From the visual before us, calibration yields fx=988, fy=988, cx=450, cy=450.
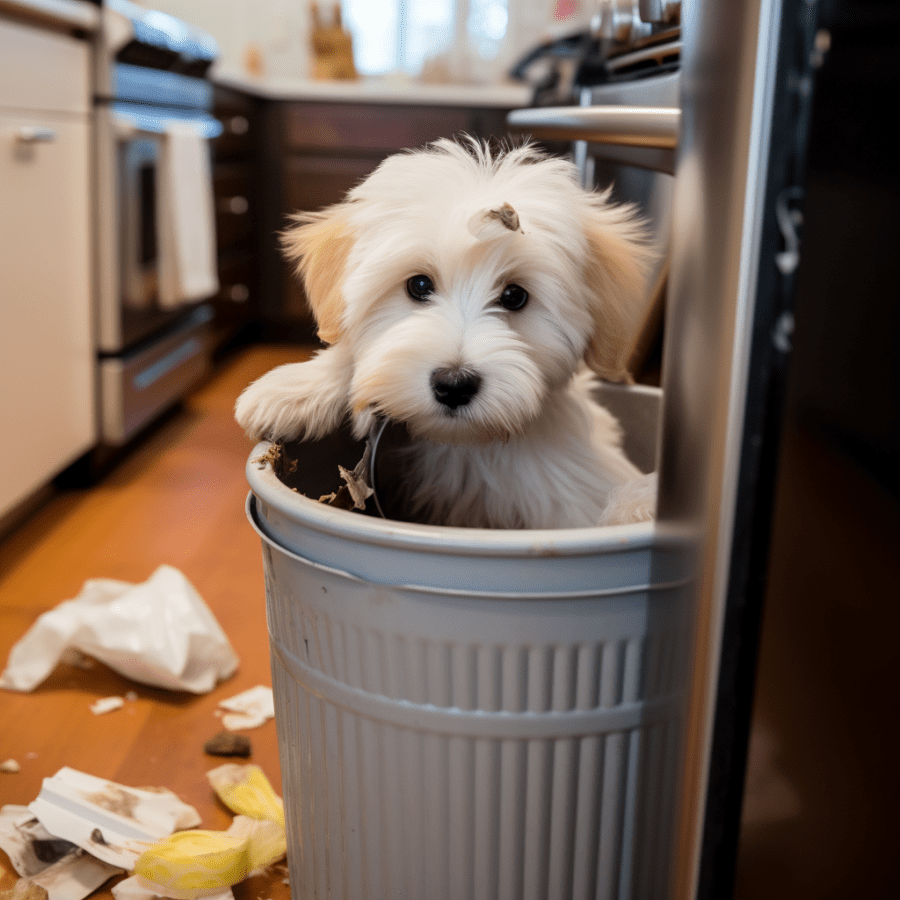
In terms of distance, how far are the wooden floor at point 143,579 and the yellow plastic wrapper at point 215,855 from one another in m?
0.03

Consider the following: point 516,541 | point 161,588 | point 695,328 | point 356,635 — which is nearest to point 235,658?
point 161,588

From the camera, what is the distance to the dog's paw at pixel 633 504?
74 cm

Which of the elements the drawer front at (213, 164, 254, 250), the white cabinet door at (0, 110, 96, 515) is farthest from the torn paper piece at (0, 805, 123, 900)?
the drawer front at (213, 164, 254, 250)

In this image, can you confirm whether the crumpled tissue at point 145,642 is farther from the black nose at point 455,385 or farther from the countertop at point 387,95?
the countertop at point 387,95

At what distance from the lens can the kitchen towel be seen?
238cm

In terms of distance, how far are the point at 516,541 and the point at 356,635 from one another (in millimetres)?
142

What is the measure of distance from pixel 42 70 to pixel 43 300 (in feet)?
1.38

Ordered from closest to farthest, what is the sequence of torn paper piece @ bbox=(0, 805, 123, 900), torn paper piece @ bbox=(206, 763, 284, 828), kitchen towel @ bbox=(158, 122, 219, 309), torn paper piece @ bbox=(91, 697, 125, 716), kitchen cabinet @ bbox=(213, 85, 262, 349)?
torn paper piece @ bbox=(0, 805, 123, 900), torn paper piece @ bbox=(206, 763, 284, 828), torn paper piece @ bbox=(91, 697, 125, 716), kitchen towel @ bbox=(158, 122, 219, 309), kitchen cabinet @ bbox=(213, 85, 262, 349)

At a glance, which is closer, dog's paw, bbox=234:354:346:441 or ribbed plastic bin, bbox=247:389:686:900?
ribbed plastic bin, bbox=247:389:686:900

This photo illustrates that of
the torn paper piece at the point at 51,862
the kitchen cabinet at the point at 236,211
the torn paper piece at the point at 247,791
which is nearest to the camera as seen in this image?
the torn paper piece at the point at 51,862

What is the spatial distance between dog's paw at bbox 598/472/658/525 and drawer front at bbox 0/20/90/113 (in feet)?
4.57

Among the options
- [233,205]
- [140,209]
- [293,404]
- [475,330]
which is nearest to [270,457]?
[293,404]

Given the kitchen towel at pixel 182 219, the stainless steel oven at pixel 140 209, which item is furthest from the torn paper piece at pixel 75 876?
the kitchen towel at pixel 182 219

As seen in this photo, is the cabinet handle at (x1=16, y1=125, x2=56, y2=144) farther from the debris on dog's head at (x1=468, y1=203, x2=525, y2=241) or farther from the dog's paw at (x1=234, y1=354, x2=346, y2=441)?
the debris on dog's head at (x1=468, y1=203, x2=525, y2=241)
